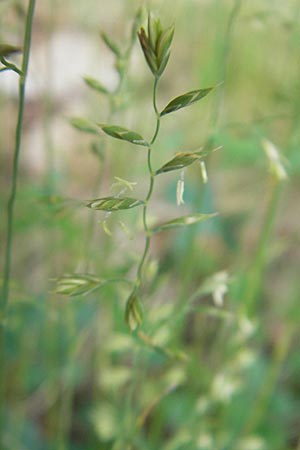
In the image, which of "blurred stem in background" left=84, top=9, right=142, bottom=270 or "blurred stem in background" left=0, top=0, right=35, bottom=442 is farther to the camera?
"blurred stem in background" left=84, top=9, right=142, bottom=270

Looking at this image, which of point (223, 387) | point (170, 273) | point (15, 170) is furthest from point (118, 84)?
point (170, 273)

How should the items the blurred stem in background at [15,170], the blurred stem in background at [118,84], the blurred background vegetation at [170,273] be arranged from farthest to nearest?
1. the blurred background vegetation at [170,273]
2. the blurred stem in background at [118,84]
3. the blurred stem in background at [15,170]

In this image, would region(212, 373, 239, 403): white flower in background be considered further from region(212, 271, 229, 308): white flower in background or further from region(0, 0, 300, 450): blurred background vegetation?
region(212, 271, 229, 308): white flower in background

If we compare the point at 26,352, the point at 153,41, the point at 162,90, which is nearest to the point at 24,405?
the point at 26,352

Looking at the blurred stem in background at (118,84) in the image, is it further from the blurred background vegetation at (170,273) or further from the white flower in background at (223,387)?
the white flower in background at (223,387)

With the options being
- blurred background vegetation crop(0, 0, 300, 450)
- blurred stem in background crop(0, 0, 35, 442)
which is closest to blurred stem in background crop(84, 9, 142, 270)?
blurred background vegetation crop(0, 0, 300, 450)

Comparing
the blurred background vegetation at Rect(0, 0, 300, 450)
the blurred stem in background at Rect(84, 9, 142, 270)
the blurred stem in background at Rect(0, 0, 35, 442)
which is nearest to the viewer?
the blurred stem in background at Rect(0, 0, 35, 442)

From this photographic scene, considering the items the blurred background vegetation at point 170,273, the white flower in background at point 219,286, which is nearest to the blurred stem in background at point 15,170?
the blurred background vegetation at point 170,273

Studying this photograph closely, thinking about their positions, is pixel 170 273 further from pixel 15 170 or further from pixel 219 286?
pixel 15 170

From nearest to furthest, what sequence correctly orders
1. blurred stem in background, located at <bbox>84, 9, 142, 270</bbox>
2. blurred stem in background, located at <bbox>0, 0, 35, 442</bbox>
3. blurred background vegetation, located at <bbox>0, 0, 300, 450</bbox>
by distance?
blurred stem in background, located at <bbox>0, 0, 35, 442</bbox>
blurred stem in background, located at <bbox>84, 9, 142, 270</bbox>
blurred background vegetation, located at <bbox>0, 0, 300, 450</bbox>

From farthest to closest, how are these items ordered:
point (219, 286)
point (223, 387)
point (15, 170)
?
1. point (223, 387)
2. point (219, 286)
3. point (15, 170)
